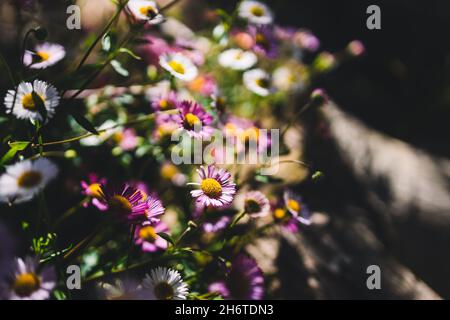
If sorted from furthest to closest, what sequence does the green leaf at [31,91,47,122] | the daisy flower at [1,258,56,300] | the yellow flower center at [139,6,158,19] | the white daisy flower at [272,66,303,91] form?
the white daisy flower at [272,66,303,91], the yellow flower center at [139,6,158,19], the green leaf at [31,91,47,122], the daisy flower at [1,258,56,300]

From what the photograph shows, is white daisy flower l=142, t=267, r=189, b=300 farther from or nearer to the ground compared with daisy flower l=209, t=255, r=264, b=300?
farther from the ground

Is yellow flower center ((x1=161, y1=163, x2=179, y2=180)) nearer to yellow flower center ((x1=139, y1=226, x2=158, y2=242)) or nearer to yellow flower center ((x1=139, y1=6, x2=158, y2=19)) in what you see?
yellow flower center ((x1=139, y1=226, x2=158, y2=242))

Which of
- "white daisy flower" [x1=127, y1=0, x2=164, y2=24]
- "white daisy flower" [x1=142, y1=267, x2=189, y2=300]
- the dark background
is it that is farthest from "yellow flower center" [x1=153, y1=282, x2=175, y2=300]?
the dark background

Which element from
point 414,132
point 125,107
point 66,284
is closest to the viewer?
point 66,284

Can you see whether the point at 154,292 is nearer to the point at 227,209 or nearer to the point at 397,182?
the point at 227,209

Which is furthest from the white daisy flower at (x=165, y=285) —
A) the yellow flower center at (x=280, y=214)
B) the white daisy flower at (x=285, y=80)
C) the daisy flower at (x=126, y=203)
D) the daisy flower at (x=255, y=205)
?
the white daisy flower at (x=285, y=80)

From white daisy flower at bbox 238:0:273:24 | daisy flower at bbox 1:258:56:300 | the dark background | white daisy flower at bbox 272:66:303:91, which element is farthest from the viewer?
the dark background

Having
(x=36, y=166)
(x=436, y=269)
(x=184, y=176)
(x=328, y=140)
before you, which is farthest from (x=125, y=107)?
(x=436, y=269)
